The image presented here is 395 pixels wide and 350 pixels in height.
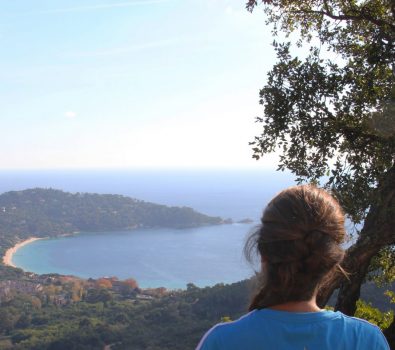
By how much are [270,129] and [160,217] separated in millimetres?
86723

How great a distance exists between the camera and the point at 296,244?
1154 millimetres

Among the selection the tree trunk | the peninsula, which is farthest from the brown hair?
the peninsula

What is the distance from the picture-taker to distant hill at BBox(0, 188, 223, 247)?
8248 cm

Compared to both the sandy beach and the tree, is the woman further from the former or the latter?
the sandy beach

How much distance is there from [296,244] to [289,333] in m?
0.21

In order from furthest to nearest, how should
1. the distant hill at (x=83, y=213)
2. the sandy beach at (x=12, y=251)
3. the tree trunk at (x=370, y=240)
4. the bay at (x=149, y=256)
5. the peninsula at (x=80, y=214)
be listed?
the distant hill at (x=83, y=213) → the peninsula at (x=80, y=214) → the sandy beach at (x=12, y=251) → the bay at (x=149, y=256) → the tree trunk at (x=370, y=240)

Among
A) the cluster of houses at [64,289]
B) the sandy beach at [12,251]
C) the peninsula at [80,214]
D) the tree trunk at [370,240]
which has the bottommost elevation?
the sandy beach at [12,251]

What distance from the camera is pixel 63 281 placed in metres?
45.1

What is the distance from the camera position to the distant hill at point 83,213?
271 feet

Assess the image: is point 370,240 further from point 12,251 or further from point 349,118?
point 12,251

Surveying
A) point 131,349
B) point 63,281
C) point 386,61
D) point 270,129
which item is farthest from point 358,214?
point 63,281

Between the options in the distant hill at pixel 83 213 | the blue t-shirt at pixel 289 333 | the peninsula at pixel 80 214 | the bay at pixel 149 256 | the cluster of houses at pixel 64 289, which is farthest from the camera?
the distant hill at pixel 83 213

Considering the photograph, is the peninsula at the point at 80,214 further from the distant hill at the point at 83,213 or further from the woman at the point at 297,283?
the woman at the point at 297,283

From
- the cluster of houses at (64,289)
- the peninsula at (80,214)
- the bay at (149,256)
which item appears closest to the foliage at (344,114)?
the cluster of houses at (64,289)
